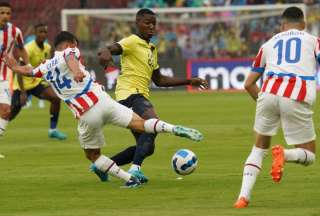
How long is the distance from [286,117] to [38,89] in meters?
11.1

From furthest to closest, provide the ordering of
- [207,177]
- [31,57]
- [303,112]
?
[31,57], [207,177], [303,112]

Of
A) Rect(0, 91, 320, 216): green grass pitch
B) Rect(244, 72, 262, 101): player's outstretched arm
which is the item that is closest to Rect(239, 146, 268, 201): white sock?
Rect(0, 91, 320, 216): green grass pitch

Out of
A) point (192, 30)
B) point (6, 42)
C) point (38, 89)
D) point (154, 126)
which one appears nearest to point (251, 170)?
point (154, 126)

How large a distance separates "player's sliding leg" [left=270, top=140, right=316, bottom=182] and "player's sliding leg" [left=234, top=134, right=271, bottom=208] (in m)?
0.35

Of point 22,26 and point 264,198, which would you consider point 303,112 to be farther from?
point 22,26

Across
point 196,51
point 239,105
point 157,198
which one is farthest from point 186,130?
point 196,51

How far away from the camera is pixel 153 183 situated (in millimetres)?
13070

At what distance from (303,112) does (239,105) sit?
18.0 meters

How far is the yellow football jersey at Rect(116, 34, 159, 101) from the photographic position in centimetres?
1309

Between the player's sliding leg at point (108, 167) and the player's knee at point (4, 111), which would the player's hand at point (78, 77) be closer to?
the player's sliding leg at point (108, 167)

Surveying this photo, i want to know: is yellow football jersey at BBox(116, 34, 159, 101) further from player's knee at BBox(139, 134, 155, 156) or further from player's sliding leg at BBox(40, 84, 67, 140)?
player's sliding leg at BBox(40, 84, 67, 140)

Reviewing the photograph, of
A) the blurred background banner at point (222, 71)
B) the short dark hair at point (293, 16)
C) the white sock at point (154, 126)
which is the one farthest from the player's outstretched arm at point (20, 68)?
the blurred background banner at point (222, 71)

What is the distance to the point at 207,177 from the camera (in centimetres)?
1362

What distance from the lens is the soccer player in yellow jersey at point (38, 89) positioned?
20281 millimetres
